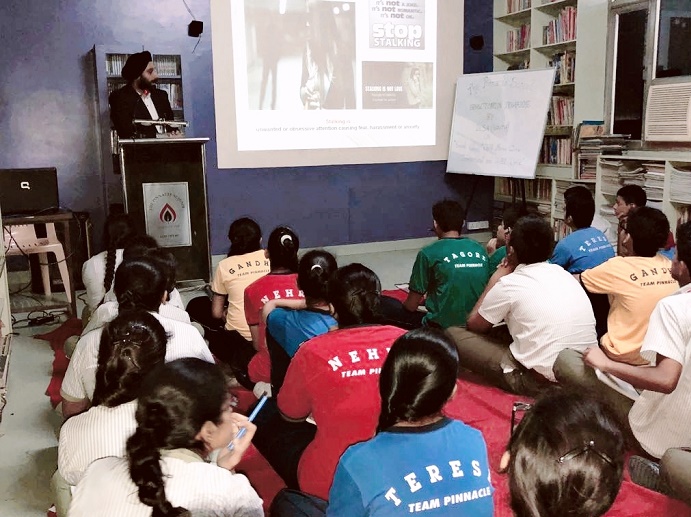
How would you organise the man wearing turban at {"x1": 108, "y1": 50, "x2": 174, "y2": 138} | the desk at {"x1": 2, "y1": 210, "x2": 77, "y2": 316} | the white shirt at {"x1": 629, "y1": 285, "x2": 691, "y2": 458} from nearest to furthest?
the white shirt at {"x1": 629, "y1": 285, "x2": 691, "y2": 458}, the desk at {"x1": 2, "y1": 210, "x2": 77, "y2": 316}, the man wearing turban at {"x1": 108, "y1": 50, "x2": 174, "y2": 138}

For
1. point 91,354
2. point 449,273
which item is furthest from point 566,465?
point 449,273

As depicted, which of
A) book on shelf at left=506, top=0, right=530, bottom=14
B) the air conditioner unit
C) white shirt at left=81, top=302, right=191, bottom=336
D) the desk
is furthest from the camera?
book on shelf at left=506, top=0, right=530, bottom=14

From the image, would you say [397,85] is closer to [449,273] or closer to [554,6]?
[554,6]

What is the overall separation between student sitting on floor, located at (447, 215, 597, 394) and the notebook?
3.10 meters

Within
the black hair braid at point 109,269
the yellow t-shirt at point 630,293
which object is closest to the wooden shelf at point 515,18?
the yellow t-shirt at point 630,293

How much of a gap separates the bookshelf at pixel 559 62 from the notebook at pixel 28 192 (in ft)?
13.6

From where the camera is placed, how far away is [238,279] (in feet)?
10.9

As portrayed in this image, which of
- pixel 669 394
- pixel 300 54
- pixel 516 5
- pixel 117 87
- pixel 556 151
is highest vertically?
pixel 516 5

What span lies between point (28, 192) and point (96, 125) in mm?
1148

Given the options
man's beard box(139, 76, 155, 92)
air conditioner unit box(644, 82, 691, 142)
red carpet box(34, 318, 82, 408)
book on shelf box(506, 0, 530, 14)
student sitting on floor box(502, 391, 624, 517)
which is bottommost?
red carpet box(34, 318, 82, 408)

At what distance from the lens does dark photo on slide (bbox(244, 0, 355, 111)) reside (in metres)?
5.79

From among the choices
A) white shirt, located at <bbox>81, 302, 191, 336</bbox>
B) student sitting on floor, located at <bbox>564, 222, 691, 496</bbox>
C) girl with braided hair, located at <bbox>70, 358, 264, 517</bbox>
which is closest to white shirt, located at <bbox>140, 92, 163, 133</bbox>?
white shirt, located at <bbox>81, 302, 191, 336</bbox>

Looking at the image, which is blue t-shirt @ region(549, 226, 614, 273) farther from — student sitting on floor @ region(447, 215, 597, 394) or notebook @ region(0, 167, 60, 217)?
notebook @ region(0, 167, 60, 217)

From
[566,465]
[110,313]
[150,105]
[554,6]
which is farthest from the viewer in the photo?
[554,6]
